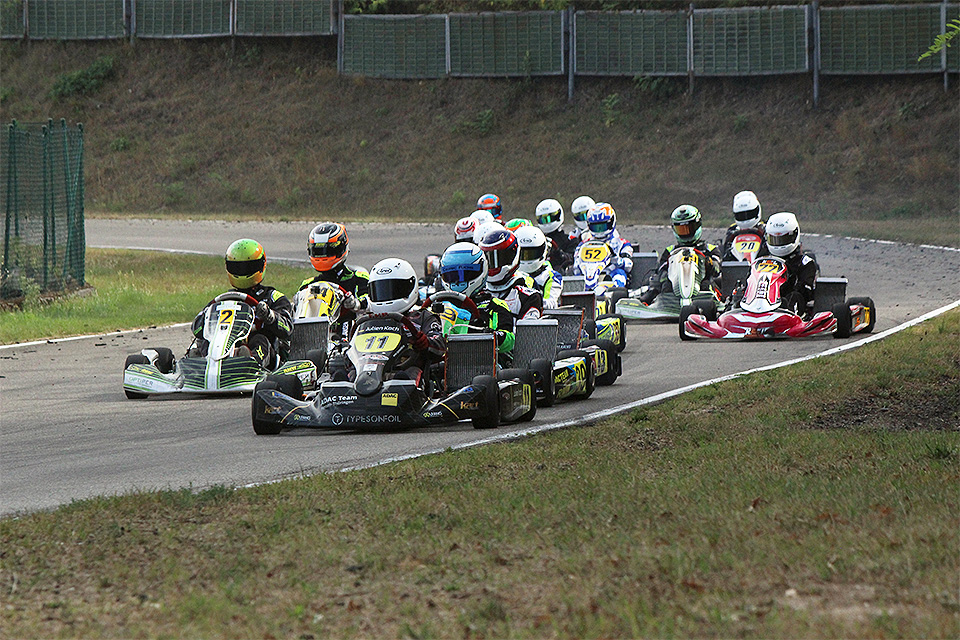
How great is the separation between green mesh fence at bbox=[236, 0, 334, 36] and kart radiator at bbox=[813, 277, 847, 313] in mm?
31163

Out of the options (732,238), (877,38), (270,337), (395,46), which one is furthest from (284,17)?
(270,337)

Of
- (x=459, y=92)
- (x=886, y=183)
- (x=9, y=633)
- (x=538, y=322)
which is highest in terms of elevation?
(x=459, y=92)

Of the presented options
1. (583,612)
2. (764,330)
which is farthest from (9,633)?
(764,330)

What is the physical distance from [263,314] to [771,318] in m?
5.78

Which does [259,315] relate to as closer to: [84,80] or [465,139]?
[465,139]

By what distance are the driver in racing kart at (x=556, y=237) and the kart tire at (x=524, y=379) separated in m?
9.08

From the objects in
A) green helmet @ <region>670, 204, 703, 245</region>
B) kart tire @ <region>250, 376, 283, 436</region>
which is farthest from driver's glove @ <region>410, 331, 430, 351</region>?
green helmet @ <region>670, 204, 703, 245</region>

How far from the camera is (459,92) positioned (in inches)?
1695

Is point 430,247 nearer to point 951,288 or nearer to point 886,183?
point 951,288

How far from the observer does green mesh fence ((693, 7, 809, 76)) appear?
3919 centimetres

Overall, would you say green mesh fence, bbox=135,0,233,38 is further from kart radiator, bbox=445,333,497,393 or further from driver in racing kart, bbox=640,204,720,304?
kart radiator, bbox=445,333,497,393

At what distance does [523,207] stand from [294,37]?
40.1ft

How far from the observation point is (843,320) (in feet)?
48.4

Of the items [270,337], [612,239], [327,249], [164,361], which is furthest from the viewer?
[612,239]
